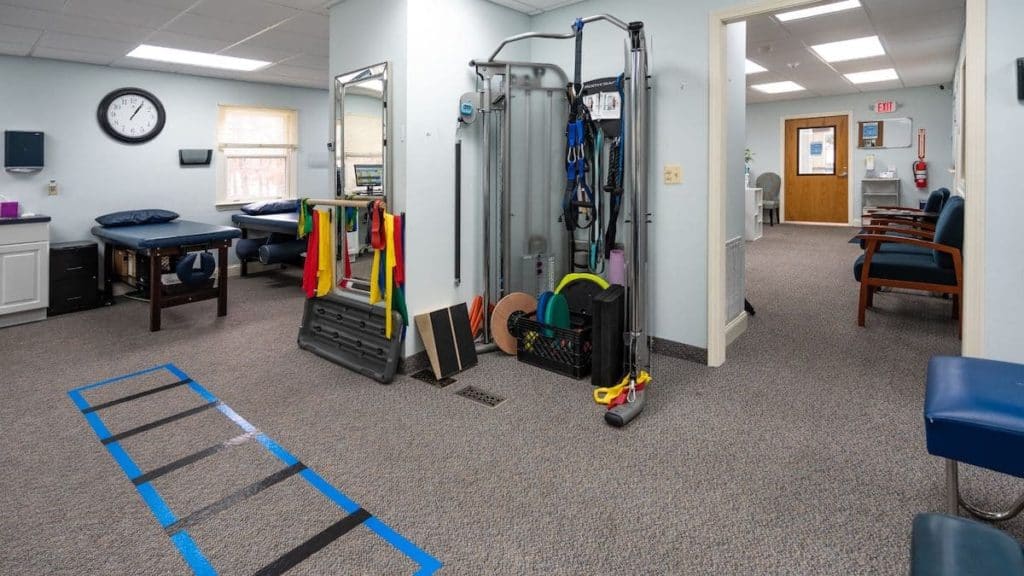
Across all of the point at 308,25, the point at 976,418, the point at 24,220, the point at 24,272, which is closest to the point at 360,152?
the point at 308,25

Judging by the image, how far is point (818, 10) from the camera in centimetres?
509

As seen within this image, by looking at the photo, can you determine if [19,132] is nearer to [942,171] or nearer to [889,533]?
[889,533]

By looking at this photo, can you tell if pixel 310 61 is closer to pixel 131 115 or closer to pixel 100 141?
pixel 131 115

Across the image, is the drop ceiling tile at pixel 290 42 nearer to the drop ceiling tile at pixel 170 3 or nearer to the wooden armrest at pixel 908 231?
the drop ceiling tile at pixel 170 3

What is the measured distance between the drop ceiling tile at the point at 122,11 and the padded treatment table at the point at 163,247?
1613mm

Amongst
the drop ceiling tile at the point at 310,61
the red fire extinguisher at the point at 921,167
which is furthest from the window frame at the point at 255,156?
the red fire extinguisher at the point at 921,167

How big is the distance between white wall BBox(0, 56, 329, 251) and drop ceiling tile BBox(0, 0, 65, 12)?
182 cm

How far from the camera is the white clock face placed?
573cm

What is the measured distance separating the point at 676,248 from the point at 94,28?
15.1 feet

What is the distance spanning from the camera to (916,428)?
2658 millimetres

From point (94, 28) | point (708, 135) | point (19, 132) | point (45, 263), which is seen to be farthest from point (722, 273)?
point (19, 132)

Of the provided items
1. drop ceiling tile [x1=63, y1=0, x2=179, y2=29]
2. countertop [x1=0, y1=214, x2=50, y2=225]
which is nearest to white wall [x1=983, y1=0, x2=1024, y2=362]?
drop ceiling tile [x1=63, y1=0, x2=179, y2=29]

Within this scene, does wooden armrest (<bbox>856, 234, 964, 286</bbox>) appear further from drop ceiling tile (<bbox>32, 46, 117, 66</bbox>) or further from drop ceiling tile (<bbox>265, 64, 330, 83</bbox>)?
drop ceiling tile (<bbox>32, 46, 117, 66</bbox>)

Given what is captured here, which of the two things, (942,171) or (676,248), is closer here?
(676,248)
